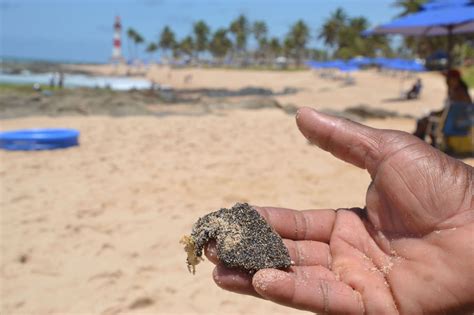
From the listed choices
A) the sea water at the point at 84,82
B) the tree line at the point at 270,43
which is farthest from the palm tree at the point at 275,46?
the sea water at the point at 84,82

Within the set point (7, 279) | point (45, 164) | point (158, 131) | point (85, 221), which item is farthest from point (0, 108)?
point (7, 279)

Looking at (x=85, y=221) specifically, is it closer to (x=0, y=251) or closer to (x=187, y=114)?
(x=0, y=251)

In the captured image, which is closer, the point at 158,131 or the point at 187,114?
the point at 158,131

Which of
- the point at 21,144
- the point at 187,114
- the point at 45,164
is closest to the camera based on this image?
the point at 45,164

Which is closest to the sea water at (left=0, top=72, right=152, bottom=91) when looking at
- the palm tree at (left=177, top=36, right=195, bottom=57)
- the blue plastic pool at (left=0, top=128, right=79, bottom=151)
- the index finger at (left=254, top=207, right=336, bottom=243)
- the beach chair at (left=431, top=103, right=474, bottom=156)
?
the blue plastic pool at (left=0, top=128, right=79, bottom=151)

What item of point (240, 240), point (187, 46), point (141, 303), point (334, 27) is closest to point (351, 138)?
point (240, 240)
